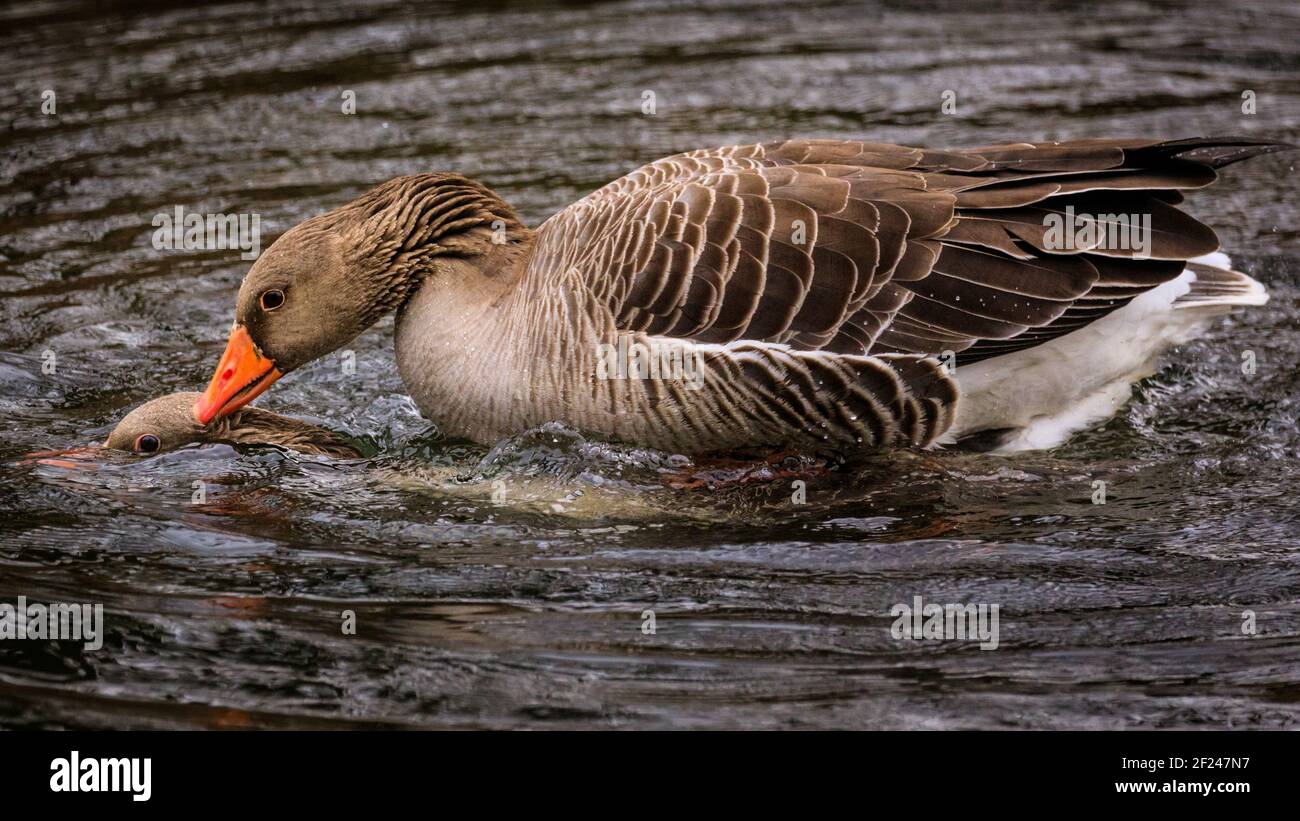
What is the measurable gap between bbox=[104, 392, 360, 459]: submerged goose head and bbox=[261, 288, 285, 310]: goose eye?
66cm

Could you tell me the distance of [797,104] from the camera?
12.9 metres

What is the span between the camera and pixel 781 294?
7051mm

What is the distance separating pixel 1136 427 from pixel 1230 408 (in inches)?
24.1

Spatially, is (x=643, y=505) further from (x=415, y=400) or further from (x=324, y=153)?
(x=324, y=153)

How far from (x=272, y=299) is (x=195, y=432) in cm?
81

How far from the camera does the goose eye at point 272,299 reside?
24.2 ft

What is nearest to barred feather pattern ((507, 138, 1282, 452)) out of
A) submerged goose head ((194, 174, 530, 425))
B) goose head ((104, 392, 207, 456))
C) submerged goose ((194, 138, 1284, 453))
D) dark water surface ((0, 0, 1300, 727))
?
submerged goose ((194, 138, 1284, 453))

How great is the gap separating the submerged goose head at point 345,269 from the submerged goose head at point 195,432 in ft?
0.33

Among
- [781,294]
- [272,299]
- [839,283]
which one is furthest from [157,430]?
[839,283]

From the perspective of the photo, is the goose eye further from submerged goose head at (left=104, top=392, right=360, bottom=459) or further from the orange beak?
submerged goose head at (left=104, top=392, right=360, bottom=459)

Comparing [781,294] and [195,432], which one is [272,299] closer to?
[195,432]

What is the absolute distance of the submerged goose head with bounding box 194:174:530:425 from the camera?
742 cm
